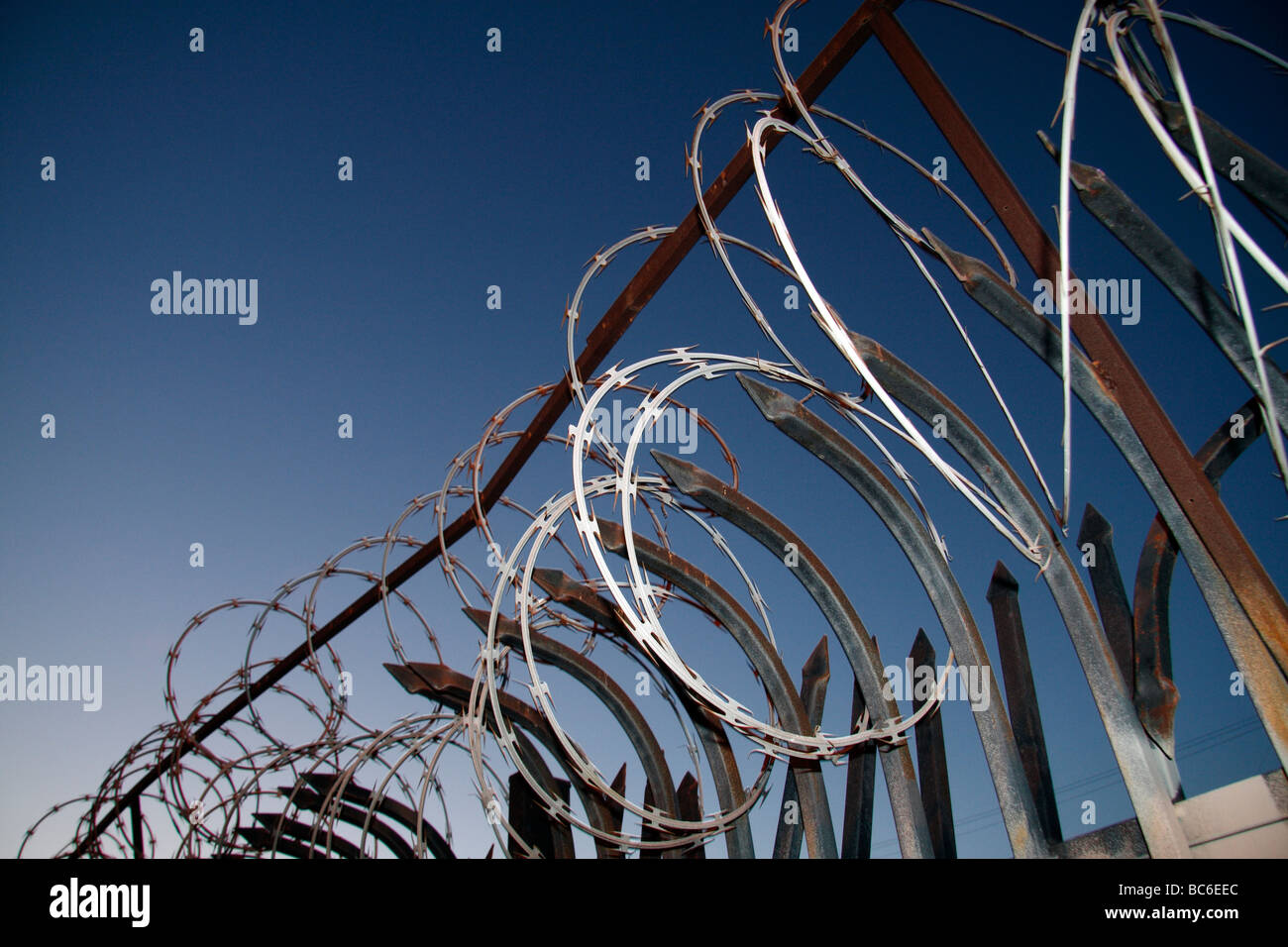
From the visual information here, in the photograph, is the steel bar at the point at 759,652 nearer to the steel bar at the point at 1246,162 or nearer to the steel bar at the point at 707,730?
the steel bar at the point at 707,730

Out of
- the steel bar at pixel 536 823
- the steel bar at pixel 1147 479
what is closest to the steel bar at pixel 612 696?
the steel bar at pixel 536 823

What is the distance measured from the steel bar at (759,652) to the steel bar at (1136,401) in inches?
166

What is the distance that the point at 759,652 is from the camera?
964 cm

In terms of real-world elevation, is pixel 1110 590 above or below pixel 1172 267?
below

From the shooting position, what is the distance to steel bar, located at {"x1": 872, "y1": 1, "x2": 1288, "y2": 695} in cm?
556

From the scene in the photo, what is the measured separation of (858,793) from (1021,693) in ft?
6.61

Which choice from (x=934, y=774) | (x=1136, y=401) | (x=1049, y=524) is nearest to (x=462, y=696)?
(x=934, y=774)

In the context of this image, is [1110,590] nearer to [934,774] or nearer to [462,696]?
[934,774]

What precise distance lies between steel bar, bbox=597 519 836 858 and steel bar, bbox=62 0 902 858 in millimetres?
1730

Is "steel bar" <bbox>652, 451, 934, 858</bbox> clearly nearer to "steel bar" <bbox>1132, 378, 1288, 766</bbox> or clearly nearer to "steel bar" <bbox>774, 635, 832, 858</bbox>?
"steel bar" <bbox>774, 635, 832, 858</bbox>

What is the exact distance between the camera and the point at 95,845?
17.3 metres

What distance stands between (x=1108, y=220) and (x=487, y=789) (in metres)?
6.33

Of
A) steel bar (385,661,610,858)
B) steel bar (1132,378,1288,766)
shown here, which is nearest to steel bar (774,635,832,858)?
steel bar (385,661,610,858)
